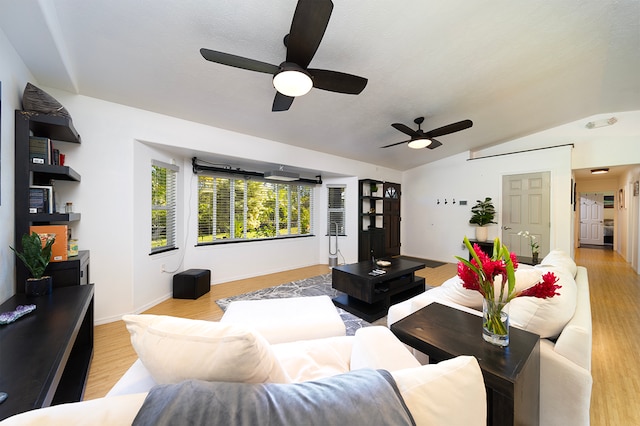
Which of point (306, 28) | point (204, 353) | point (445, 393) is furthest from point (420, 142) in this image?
point (204, 353)

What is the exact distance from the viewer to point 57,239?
80.6 inches

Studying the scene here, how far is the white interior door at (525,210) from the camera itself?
4.81 metres

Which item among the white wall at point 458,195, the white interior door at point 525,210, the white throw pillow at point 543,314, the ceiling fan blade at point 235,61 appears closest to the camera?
the white throw pillow at point 543,314

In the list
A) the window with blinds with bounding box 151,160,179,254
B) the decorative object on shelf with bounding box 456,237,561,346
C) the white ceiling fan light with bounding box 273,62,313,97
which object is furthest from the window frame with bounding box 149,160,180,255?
the decorative object on shelf with bounding box 456,237,561,346

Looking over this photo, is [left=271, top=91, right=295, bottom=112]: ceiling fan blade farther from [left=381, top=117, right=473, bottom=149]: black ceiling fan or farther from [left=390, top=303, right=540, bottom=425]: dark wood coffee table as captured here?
[left=390, top=303, right=540, bottom=425]: dark wood coffee table

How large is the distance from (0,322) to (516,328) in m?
2.87

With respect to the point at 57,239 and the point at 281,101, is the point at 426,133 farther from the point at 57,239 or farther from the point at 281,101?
the point at 57,239

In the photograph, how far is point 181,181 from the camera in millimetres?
3770

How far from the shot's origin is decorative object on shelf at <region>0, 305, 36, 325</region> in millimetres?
1322

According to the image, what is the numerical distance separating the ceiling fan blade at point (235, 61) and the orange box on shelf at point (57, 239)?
2007 mm

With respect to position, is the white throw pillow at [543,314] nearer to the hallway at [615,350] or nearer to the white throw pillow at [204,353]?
the hallway at [615,350]

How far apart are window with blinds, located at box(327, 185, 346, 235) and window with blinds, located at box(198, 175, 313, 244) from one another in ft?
1.54

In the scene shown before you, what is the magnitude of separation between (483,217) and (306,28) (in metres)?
5.49

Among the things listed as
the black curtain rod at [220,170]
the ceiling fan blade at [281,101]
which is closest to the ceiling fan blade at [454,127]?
the ceiling fan blade at [281,101]
